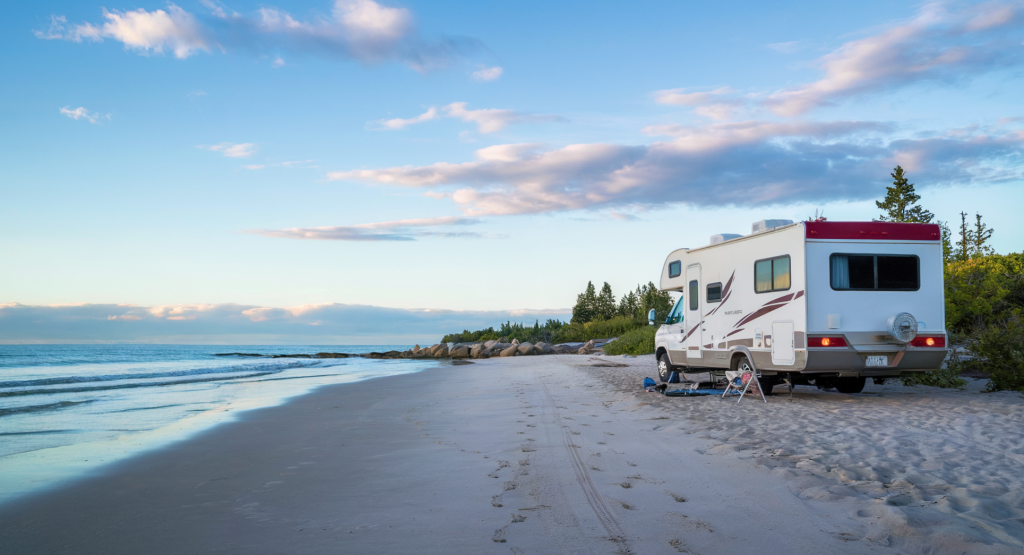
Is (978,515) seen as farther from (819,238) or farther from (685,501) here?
(819,238)

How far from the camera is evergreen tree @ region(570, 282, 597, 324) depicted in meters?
53.6

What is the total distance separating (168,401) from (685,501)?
1290 cm

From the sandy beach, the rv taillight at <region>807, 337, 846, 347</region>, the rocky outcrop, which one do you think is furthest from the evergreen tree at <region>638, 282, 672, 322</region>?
the sandy beach

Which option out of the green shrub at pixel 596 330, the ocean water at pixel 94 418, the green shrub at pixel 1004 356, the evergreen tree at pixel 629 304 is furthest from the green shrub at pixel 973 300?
the evergreen tree at pixel 629 304

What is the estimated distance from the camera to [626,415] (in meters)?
9.24

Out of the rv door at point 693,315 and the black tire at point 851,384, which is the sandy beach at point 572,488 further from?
the rv door at point 693,315

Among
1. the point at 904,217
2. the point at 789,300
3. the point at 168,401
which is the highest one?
the point at 904,217

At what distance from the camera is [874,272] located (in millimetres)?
9734

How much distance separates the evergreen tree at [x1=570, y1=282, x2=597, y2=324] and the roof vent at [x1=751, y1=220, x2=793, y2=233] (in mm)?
42314

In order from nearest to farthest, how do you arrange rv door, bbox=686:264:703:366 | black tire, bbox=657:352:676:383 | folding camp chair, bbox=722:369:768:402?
folding camp chair, bbox=722:369:768:402
rv door, bbox=686:264:703:366
black tire, bbox=657:352:676:383

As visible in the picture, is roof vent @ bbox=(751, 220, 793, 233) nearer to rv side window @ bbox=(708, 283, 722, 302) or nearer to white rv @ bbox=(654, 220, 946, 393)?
white rv @ bbox=(654, 220, 946, 393)

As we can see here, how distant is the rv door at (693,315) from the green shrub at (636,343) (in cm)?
1382

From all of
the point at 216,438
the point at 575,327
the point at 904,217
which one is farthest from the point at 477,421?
the point at 904,217

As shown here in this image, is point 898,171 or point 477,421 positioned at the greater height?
point 898,171
